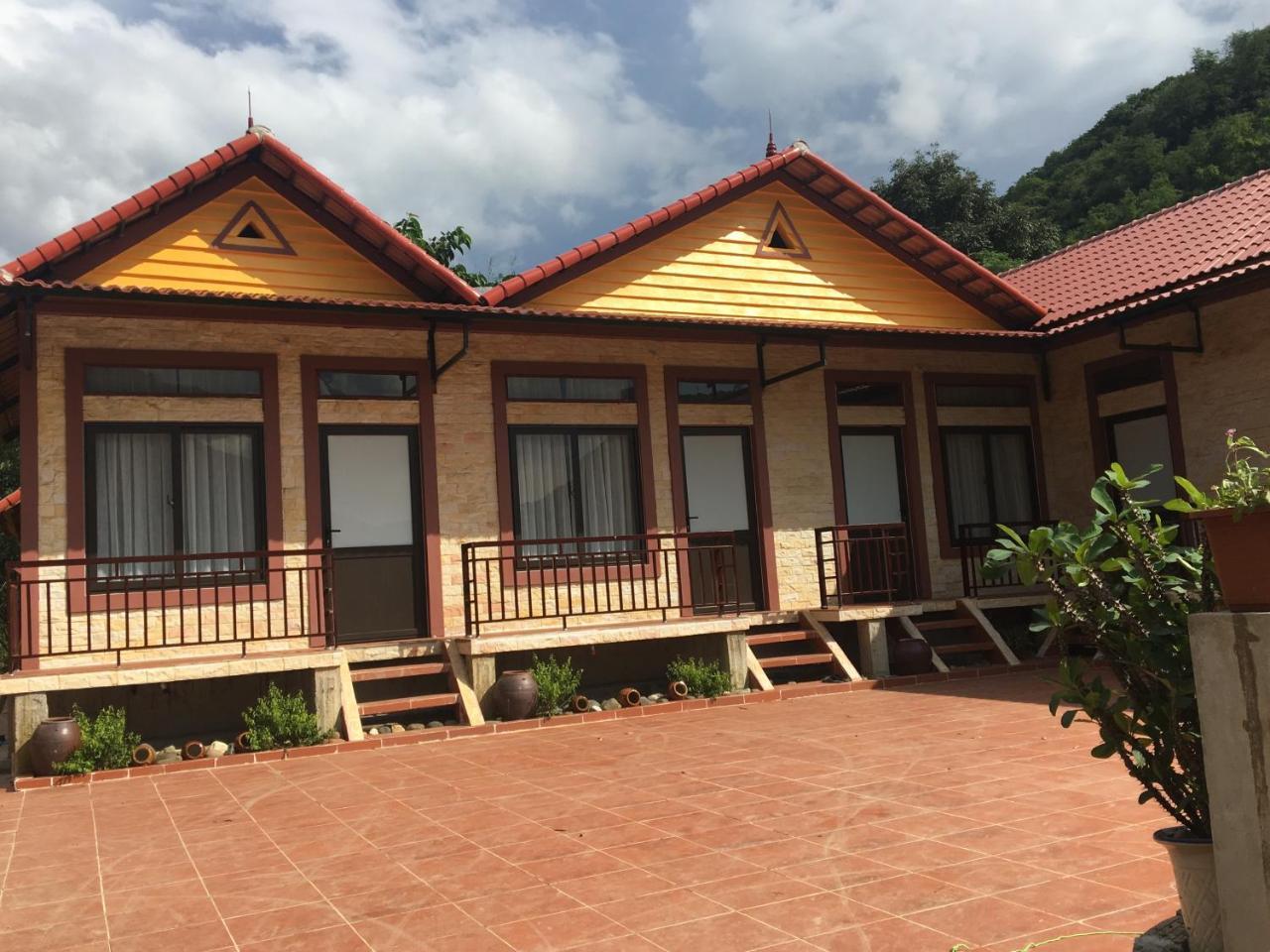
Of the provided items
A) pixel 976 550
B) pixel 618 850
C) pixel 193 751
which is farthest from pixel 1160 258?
pixel 193 751

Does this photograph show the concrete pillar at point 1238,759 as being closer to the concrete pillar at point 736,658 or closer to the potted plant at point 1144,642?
→ the potted plant at point 1144,642

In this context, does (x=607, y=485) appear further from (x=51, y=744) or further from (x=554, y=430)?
(x=51, y=744)

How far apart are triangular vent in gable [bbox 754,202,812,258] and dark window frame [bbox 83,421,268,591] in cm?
592

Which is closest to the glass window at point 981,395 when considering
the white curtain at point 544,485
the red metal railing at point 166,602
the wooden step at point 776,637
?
the wooden step at point 776,637

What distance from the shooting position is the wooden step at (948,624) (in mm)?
11531

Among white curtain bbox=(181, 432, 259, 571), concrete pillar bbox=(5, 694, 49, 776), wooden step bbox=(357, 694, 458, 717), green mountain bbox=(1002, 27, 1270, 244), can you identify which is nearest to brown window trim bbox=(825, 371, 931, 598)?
wooden step bbox=(357, 694, 458, 717)

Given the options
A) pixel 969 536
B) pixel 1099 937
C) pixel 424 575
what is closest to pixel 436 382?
pixel 424 575

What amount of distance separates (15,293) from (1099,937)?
8.59 meters

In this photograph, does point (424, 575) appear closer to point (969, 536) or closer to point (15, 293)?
point (15, 293)

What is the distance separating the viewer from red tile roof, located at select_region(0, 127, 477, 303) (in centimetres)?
896

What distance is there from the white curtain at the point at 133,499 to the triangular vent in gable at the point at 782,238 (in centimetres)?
669

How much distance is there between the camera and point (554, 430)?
11312 millimetres

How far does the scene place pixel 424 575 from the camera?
1048 centimetres

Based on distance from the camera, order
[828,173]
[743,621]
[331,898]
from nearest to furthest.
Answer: [331,898], [743,621], [828,173]
